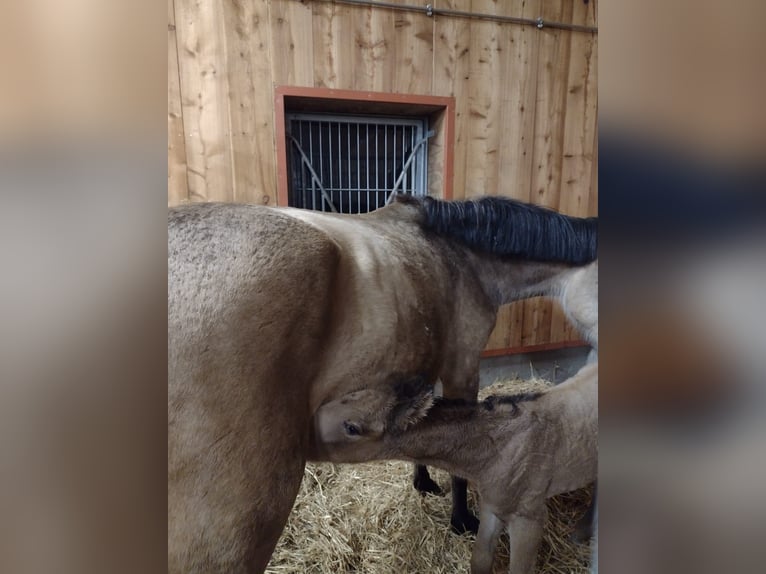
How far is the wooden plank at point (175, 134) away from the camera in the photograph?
1.61ft

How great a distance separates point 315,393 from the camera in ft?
1.79

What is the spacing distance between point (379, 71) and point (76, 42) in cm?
46

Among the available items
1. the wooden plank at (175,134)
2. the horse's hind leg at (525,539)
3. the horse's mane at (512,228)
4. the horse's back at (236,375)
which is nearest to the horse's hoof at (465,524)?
the horse's hind leg at (525,539)

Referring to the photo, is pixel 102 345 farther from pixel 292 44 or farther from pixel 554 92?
pixel 554 92

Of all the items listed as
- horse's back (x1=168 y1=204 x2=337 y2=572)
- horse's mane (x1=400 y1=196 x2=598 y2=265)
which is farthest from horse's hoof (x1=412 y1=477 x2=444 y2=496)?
horse's mane (x1=400 y1=196 x2=598 y2=265)

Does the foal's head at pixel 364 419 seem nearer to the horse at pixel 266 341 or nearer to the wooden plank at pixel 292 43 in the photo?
the horse at pixel 266 341

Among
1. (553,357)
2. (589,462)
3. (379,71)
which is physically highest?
(379,71)

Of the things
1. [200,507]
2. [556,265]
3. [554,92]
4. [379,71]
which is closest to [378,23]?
[379,71]

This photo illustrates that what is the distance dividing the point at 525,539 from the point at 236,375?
58 cm

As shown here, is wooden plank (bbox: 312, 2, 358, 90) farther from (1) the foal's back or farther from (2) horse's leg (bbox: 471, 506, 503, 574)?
(2) horse's leg (bbox: 471, 506, 503, 574)

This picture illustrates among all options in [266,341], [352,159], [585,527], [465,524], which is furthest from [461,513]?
[352,159]

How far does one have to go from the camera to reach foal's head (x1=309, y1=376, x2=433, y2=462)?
0.56 meters

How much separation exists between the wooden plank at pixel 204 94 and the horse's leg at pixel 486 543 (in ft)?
2.30

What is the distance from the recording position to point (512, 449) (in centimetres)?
66
